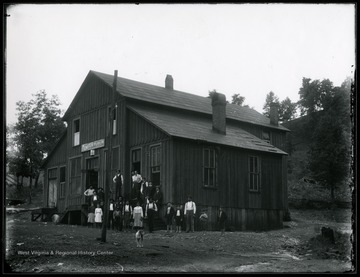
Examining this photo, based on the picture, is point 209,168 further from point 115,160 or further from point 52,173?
point 52,173

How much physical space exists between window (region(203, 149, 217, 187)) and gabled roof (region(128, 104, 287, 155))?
68 cm

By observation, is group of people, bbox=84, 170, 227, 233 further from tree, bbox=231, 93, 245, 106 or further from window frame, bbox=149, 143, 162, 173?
tree, bbox=231, 93, 245, 106

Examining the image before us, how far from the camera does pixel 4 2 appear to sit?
10.6 meters

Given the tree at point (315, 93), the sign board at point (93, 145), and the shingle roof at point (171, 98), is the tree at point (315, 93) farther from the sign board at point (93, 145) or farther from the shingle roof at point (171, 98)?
the sign board at point (93, 145)

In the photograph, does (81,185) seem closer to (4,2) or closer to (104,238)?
(104,238)

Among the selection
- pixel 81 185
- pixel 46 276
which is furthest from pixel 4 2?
pixel 81 185

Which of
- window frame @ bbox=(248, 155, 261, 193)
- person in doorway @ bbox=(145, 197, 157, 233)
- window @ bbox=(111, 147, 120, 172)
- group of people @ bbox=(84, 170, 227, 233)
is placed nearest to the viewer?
person in doorway @ bbox=(145, 197, 157, 233)

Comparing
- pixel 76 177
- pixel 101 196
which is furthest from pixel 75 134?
pixel 101 196

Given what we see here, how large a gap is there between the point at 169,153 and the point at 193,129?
3.54 meters

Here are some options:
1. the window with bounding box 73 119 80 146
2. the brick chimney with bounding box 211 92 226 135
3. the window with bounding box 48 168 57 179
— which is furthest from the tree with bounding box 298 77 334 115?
the window with bounding box 48 168 57 179

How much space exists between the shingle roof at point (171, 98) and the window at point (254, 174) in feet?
18.3

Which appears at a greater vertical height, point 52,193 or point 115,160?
point 115,160

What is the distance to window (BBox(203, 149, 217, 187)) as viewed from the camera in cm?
2677

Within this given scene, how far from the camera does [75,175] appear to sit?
33031 mm
